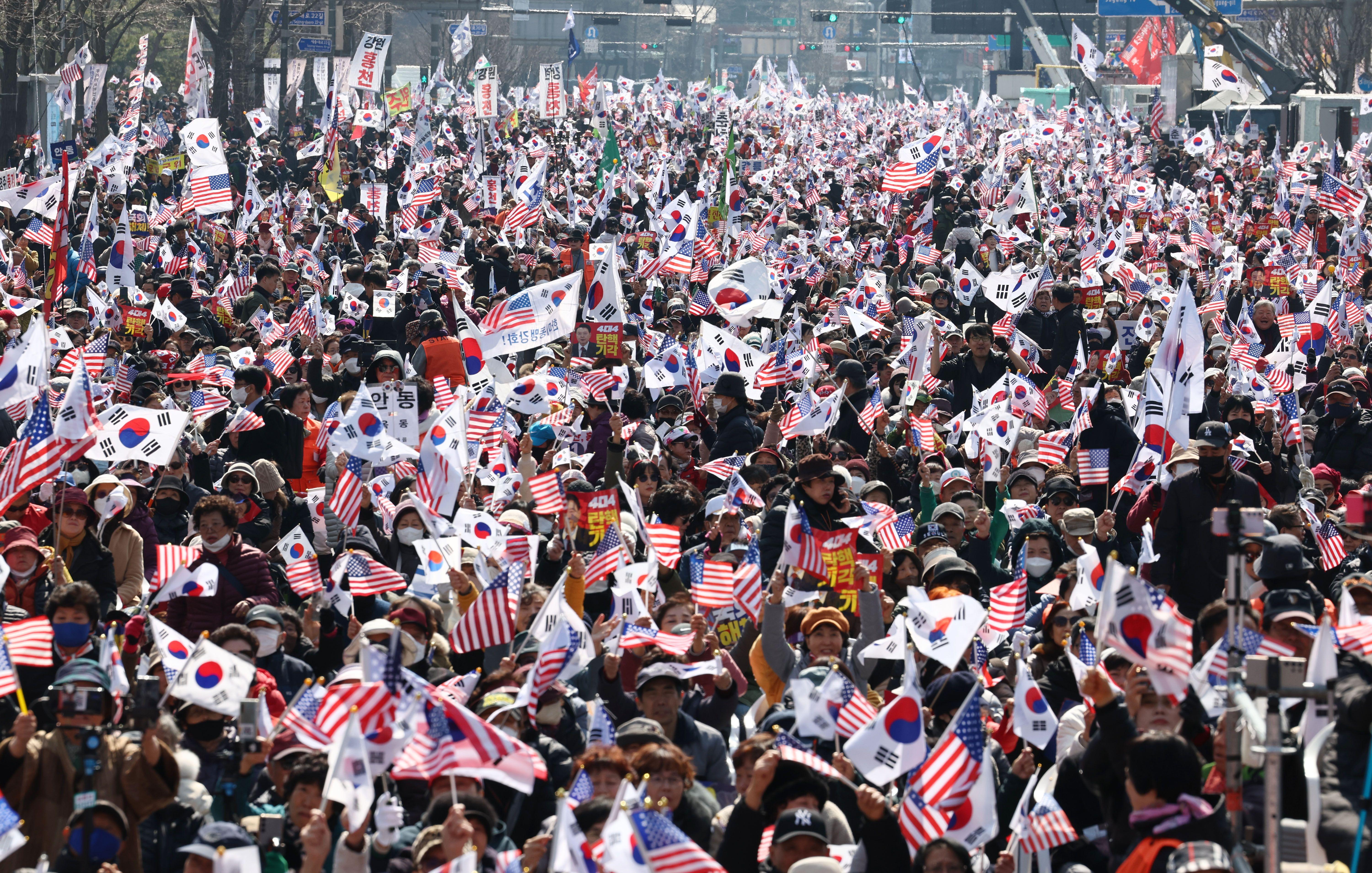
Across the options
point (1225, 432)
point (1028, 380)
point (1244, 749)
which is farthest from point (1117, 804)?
point (1028, 380)

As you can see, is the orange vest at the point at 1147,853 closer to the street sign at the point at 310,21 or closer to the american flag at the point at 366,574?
the american flag at the point at 366,574

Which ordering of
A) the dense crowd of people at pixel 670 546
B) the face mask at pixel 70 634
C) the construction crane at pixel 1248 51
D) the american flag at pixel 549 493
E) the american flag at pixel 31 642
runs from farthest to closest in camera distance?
1. the construction crane at pixel 1248 51
2. the american flag at pixel 549 493
3. the face mask at pixel 70 634
4. the american flag at pixel 31 642
5. the dense crowd of people at pixel 670 546

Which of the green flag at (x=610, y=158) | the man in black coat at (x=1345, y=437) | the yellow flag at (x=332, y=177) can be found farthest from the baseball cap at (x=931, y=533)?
the green flag at (x=610, y=158)

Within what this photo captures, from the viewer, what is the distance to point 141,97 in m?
31.0

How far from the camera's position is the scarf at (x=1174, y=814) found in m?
5.74

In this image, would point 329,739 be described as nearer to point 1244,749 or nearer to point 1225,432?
point 1244,749

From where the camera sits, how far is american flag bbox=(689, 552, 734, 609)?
29.4ft

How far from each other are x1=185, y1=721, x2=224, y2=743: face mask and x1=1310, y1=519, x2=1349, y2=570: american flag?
5630 mm

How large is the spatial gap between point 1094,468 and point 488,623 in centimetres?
446

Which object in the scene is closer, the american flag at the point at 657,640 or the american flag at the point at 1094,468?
the american flag at the point at 657,640

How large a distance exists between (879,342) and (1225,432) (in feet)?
22.0

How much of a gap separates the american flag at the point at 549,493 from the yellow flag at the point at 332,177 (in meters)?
17.3

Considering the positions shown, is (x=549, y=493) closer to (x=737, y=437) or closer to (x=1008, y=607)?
(x=737, y=437)

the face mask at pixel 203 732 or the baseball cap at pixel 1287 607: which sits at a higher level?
the baseball cap at pixel 1287 607
